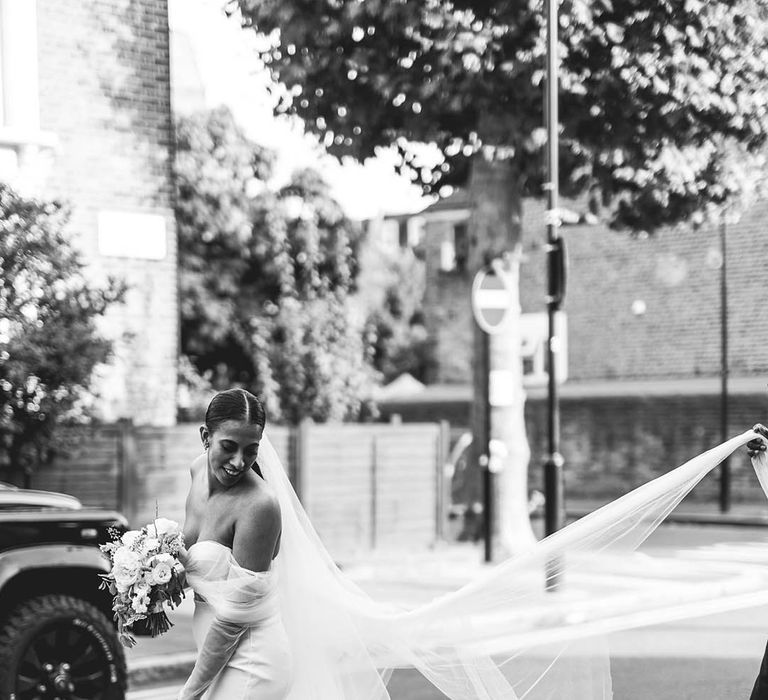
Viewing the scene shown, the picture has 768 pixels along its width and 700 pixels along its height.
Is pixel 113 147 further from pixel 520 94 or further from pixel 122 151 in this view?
pixel 520 94

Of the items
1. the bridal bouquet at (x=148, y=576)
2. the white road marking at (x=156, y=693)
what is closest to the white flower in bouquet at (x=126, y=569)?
the bridal bouquet at (x=148, y=576)

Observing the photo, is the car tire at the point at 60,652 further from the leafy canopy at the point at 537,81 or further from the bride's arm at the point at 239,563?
the leafy canopy at the point at 537,81

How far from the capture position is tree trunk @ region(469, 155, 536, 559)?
1612 cm

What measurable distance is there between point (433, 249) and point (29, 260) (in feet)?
83.8

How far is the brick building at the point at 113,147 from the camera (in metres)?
14.2

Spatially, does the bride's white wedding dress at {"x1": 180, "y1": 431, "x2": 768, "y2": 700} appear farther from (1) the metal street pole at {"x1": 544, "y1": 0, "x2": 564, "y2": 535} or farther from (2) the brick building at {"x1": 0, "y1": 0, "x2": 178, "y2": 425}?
(2) the brick building at {"x1": 0, "y1": 0, "x2": 178, "y2": 425}

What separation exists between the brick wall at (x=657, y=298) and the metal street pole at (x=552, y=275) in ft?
51.8

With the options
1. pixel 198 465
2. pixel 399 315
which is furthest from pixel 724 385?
pixel 399 315

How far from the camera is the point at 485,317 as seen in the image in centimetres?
1485

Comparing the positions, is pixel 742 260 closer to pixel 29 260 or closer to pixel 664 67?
pixel 664 67

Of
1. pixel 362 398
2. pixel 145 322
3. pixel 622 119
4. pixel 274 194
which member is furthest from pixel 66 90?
pixel 274 194

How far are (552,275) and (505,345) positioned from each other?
3.16 m

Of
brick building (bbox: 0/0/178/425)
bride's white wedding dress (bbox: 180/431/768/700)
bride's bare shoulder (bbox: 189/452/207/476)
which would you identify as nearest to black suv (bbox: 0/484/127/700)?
bride's white wedding dress (bbox: 180/431/768/700)

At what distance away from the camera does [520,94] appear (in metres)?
14.5
